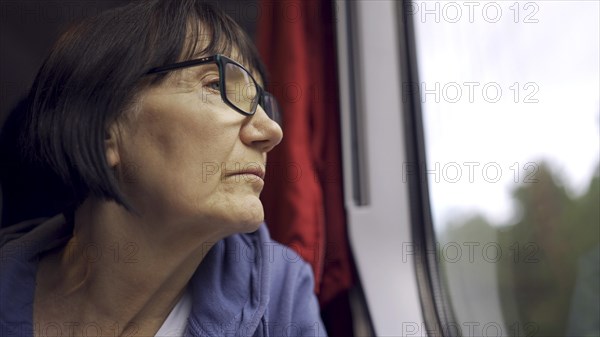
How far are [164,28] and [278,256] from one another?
18.3 inches

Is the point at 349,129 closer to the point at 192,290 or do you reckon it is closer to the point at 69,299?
the point at 192,290

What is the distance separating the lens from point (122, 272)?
2.84 ft

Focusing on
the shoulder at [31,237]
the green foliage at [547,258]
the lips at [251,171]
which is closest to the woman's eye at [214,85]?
the lips at [251,171]

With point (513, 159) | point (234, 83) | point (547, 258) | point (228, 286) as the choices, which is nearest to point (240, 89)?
point (234, 83)

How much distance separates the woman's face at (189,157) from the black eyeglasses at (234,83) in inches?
0.4

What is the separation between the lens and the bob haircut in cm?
78

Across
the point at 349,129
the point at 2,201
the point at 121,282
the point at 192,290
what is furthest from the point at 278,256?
the point at 2,201

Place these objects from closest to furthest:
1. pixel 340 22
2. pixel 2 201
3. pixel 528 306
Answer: pixel 2 201
pixel 528 306
pixel 340 22

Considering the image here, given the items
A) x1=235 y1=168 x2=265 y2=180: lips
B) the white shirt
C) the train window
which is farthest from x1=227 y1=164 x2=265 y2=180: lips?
the train window

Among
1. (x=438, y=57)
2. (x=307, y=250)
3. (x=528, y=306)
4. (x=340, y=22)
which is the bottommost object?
(x=528, y=306)

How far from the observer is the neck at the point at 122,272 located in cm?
85

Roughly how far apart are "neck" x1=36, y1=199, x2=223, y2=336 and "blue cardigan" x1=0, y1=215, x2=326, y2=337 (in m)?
0.04

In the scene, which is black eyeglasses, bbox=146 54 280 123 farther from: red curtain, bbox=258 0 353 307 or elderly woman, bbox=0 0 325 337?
red curtain, bbox=258 0 353 307

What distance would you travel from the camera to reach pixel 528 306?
120 cm
